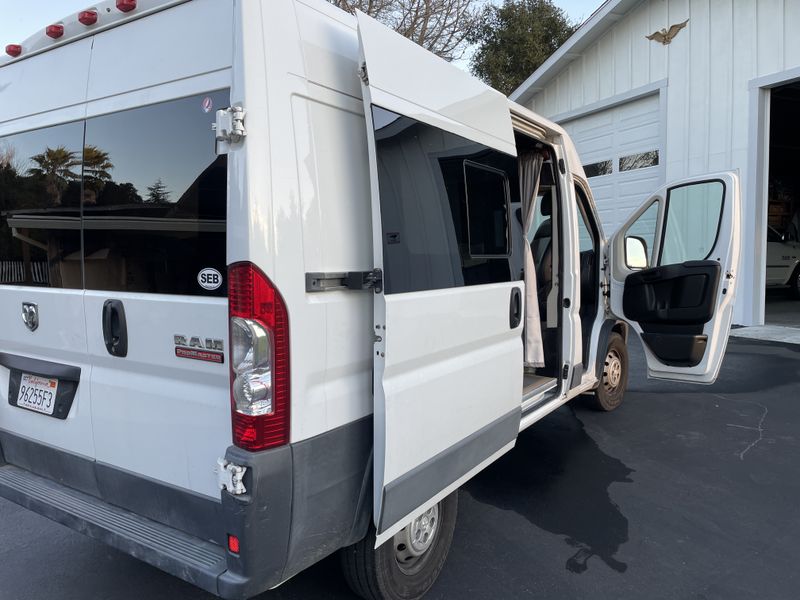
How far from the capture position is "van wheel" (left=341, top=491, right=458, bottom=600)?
2.48 meters

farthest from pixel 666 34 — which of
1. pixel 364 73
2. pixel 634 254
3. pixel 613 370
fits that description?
pixel 364 73

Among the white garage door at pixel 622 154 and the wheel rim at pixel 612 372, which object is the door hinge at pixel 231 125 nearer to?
the wheel rim at pixel 612 372

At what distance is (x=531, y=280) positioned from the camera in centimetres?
433

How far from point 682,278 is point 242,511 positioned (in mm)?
3801

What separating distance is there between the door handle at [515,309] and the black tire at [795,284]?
13.4m

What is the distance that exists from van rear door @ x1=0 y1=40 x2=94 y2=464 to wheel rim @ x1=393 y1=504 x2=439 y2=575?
4.64 ft

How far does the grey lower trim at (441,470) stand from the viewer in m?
2.31

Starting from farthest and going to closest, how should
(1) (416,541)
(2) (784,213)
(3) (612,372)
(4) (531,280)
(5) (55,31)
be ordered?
(2) (784,213) < (3) (612,372) < (4) (531,280) < (1) (416,541) < (5) (55,31)

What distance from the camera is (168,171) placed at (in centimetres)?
219

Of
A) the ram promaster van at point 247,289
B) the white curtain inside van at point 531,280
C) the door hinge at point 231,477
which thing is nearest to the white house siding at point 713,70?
the white curtain inside van at point 531,280

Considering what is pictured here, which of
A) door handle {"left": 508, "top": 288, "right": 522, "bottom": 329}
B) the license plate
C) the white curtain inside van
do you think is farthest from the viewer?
the white curtain inside van

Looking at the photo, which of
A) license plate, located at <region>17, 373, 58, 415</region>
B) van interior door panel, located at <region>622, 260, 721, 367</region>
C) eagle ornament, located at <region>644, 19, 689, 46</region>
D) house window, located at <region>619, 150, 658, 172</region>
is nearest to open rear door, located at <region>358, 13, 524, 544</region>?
license plate, located at <region>17, 373, 58, 415</region>

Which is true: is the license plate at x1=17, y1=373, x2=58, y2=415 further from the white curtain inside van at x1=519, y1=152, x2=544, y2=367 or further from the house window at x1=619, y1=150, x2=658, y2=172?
the house window at x1=619, y1=150, x2=658, y2=172

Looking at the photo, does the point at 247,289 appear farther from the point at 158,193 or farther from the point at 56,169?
the point at 56,169
